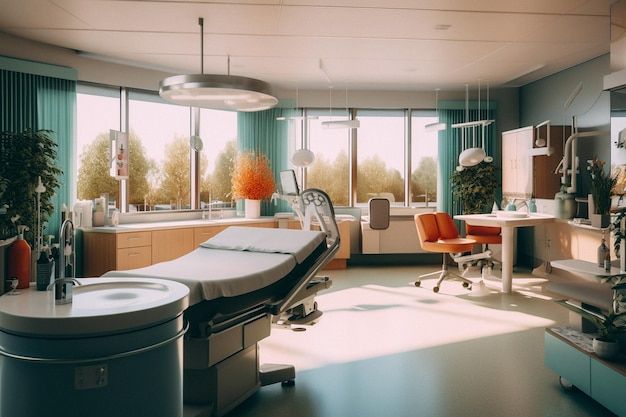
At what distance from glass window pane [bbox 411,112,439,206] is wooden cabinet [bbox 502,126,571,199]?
4.70 ft

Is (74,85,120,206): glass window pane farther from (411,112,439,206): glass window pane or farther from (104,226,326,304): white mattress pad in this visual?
(411,112,439,206): glass window pane

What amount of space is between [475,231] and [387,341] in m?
3.72

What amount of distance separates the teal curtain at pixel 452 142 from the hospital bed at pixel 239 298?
16.6 feet

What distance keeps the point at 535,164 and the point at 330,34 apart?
3.70 meters

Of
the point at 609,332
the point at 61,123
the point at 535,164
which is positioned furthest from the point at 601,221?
the point at 61,123

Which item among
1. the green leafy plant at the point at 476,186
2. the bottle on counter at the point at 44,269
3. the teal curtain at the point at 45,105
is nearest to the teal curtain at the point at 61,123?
the teal curtain at the point at 45,105

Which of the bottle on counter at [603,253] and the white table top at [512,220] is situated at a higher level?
the white table top at [512,220]

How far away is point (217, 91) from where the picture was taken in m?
3.26

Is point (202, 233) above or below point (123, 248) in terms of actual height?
above

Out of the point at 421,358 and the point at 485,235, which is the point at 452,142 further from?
the point at 421,358

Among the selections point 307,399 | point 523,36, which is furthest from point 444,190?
point 307,399

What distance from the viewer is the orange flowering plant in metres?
7.85

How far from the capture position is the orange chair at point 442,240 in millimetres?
6453

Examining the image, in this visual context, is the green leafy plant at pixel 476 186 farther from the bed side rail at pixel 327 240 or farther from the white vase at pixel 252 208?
the bed side rail at pixel 327 240
